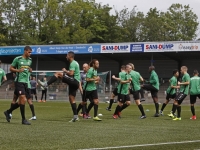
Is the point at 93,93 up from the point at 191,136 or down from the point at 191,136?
up

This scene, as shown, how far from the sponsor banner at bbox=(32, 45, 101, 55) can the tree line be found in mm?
18476

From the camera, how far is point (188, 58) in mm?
47500

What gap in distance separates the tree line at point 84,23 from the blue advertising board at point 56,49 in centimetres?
1781

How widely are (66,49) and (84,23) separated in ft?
96.7

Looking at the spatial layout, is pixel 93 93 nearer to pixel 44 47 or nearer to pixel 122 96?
pixel 122 96

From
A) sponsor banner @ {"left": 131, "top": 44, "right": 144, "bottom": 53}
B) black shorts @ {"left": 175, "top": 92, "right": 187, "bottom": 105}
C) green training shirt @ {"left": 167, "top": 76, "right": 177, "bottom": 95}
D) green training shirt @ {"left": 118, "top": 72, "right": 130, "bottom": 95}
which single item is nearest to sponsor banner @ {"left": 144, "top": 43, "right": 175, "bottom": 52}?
sponsor banner @ {"left": 131, "top": 44, "right": 144, "bottom": 53}

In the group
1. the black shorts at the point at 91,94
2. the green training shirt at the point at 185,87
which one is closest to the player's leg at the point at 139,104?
the green training shirt at the point at 185,87

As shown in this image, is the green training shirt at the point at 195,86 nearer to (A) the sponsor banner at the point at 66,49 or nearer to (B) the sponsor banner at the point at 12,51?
(A) the sponsor banner at the point at 66,49

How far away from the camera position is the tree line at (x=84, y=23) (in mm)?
65688

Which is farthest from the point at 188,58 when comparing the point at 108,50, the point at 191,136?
the point at 191,136

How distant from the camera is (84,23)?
73.9m

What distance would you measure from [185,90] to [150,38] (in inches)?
2312

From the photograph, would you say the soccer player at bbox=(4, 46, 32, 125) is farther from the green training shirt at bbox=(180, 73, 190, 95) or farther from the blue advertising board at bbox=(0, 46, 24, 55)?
the blue advertising board at bbox=(0, 46, 24, 55)

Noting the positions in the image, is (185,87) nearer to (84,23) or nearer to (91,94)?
(91,94)
